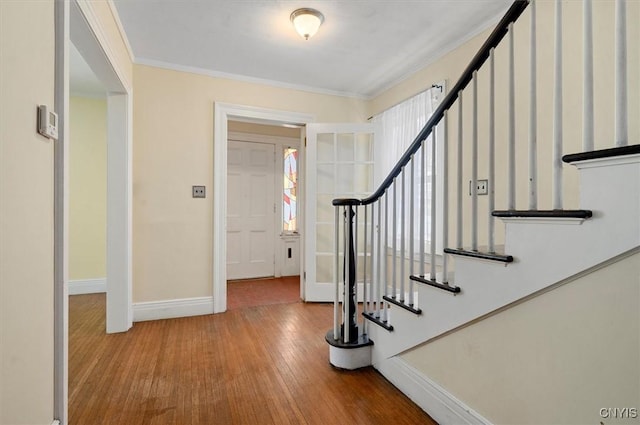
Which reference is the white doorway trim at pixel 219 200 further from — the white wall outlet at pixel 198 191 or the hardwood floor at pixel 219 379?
the hardwood floor at pixel 219 379

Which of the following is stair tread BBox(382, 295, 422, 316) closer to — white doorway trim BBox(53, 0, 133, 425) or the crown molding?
white doorway trim BBox(53, 0, 133, 425)

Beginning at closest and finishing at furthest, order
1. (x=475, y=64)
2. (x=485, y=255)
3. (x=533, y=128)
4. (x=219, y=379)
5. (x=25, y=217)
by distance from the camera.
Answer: (x=25, y=217)
(x=533, y=128)
(x=485, y=255)
(x=475, y=64)
(x=219, y=379)

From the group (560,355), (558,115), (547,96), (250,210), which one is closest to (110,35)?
(558,115)

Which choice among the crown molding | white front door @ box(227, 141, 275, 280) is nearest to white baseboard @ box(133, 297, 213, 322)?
white front door @ box(227, 141, 275, 280)

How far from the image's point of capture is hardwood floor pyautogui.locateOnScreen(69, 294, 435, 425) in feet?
5.52

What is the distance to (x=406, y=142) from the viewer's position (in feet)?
10.9

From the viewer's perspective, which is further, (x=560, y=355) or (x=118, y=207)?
(x=118, y=207)

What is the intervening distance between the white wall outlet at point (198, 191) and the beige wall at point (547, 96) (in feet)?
7.89

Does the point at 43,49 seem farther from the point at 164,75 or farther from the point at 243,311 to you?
the point at 243,311

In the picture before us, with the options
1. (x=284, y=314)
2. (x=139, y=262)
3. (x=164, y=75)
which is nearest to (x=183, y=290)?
(x=139, y=262)

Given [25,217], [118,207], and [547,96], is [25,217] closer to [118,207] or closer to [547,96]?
[118,207]

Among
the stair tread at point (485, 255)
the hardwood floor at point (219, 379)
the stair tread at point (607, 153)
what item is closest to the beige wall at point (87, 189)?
the hardwood floor at point (219, 379)

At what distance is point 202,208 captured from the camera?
10.8 ft

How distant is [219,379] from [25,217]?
146 cm
